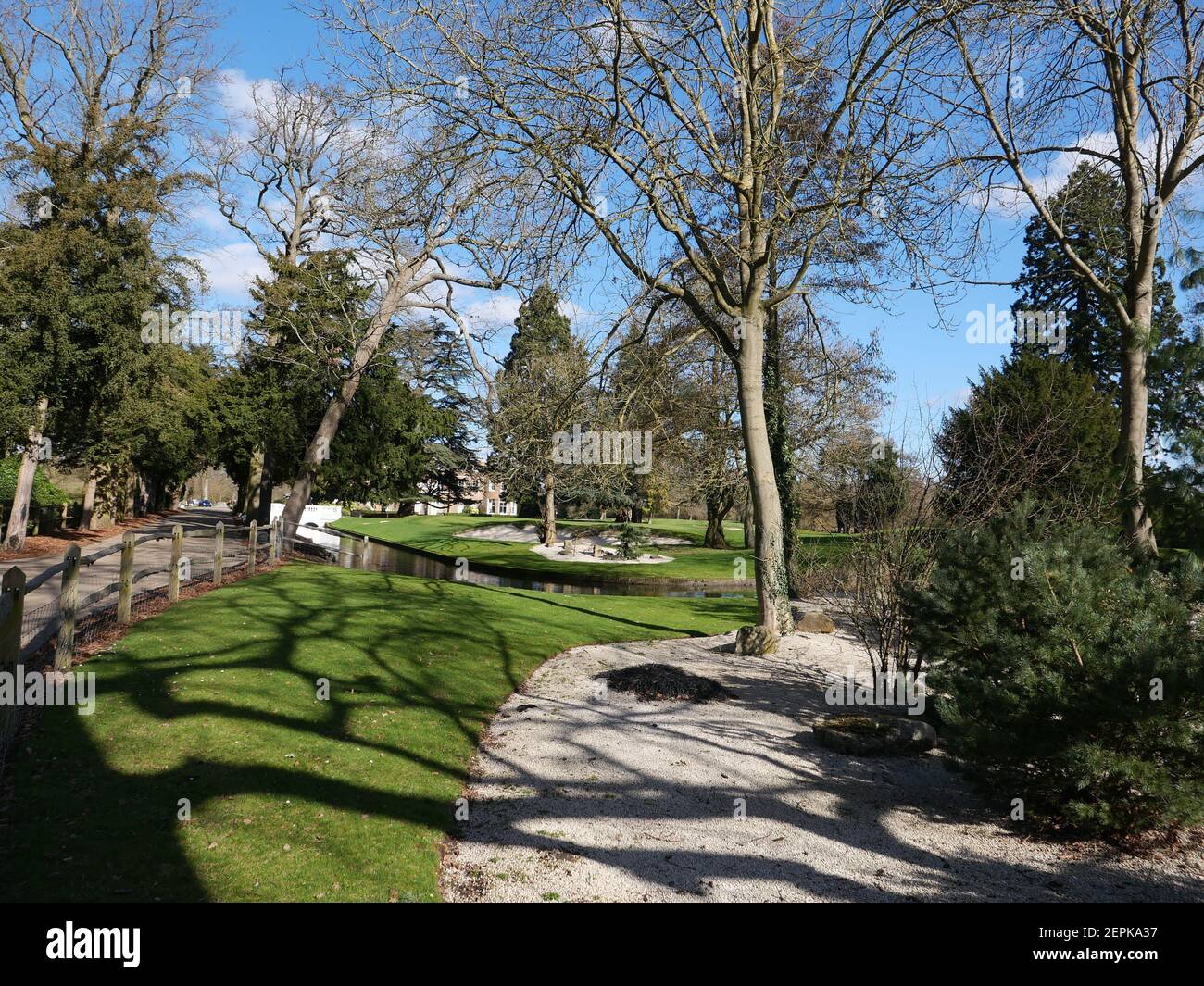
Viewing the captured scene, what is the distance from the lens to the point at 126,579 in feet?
30.1

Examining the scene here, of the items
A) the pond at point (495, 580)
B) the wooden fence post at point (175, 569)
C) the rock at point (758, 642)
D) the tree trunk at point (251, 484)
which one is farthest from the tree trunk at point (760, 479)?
the tree trunk at point (251, 484)

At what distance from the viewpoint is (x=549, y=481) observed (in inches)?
1203

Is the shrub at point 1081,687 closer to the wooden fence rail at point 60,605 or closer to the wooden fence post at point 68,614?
the wooden fence rail at point 60,605

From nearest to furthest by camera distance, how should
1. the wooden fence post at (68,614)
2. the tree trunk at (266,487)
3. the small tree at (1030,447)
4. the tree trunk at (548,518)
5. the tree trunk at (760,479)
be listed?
the wooden fence post at (68,614) → the small tree at (1030,447) → the tree trunk at (760,479) → the tree trunk at (266,487) → the tree trunk at (548,518)

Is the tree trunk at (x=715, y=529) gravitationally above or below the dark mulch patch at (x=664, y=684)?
above

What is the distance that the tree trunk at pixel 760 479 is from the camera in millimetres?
11422

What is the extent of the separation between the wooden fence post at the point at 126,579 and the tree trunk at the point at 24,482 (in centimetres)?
1096

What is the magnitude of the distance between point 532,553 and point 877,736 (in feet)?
87.6

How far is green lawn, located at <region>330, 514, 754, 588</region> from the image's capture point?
88.9 ft

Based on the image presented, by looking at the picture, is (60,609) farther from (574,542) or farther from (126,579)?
(574,542)

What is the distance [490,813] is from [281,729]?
2110 mm

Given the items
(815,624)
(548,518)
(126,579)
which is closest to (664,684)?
(815,624)

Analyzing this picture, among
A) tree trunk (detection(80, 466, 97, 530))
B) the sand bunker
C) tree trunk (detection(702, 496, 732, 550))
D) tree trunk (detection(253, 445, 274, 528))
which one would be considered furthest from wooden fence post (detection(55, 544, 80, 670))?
tree trunk (detection(702, 496, 732, 550))

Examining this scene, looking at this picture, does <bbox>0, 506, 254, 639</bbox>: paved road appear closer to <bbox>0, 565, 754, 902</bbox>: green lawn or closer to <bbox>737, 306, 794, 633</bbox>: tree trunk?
<bbox>0, 565, 754, 902</bbox>: green lawn
